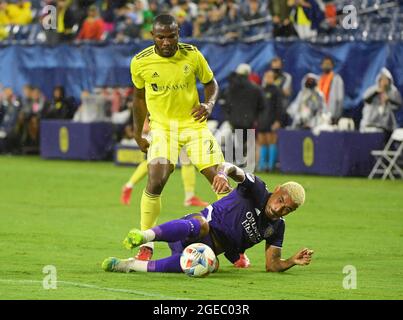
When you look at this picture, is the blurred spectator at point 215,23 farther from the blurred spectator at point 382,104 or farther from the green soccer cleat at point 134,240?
the green soccer cleat at point 134,240

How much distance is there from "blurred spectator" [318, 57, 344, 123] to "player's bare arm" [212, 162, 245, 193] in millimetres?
12791

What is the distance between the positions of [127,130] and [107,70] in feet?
6.74

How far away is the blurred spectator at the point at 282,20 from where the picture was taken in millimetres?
24625

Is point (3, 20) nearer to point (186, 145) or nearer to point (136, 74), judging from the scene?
point (136, 74)

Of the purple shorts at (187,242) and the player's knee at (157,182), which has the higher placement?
the player's knee at (157,182)

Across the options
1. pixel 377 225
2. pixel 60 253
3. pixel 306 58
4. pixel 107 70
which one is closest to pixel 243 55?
pixel 306 58

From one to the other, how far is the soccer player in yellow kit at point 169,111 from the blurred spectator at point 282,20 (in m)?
12.7

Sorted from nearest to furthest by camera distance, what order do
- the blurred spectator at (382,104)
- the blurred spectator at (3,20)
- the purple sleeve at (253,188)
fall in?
1. the purple sleeve at (253,188)
2. the blurred spectator at (382,104)
3. the blurred spectator at (3,20)

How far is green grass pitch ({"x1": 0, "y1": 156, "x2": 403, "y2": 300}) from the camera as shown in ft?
32.0

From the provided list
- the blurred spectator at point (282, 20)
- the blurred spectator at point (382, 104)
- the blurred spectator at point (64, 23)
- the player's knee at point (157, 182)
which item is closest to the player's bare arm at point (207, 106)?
the player's knee at point (157, 182)

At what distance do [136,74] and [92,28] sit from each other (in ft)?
56.2

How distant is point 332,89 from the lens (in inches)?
904

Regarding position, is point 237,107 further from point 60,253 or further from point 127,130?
point 60,253

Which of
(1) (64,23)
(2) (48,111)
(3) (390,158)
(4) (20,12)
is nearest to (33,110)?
(2) (48,111)
